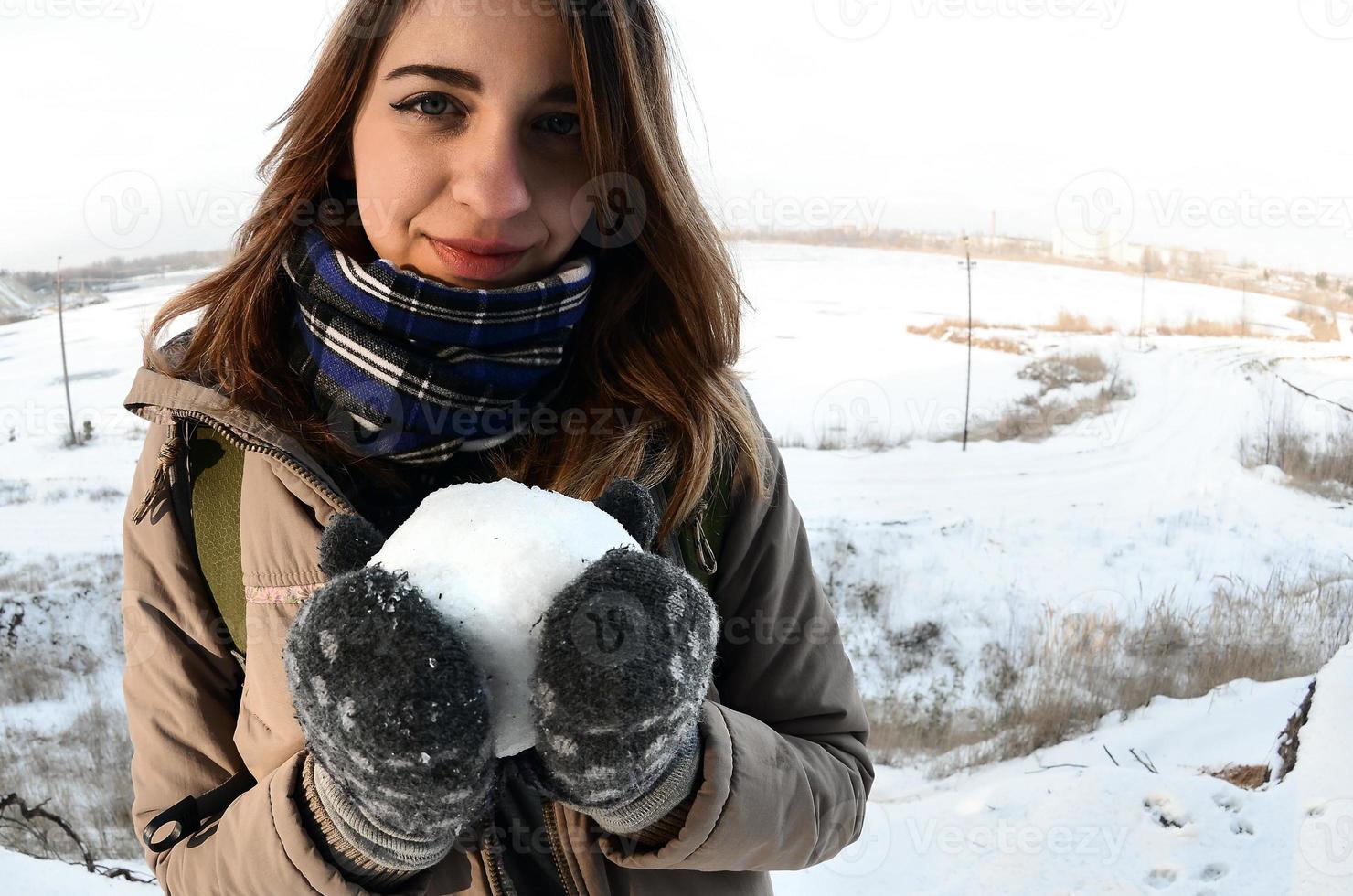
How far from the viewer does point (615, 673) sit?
1.95 ft

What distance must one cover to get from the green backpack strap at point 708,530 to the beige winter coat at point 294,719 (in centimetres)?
2

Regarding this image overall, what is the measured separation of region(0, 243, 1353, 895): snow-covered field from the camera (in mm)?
2357

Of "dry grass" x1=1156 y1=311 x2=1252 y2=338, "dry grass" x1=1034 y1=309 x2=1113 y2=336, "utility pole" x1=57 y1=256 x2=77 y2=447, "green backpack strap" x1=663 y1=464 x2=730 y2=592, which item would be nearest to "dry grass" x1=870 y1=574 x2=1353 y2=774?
"green backpack strap" x1=663 y1=464 x2=730 y2=592

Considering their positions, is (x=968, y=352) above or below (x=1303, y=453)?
above

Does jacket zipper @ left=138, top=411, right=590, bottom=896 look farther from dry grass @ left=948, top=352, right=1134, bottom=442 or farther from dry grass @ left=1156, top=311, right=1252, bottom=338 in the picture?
dry grass @ left=1156, top=311, right=1252, bottom=338

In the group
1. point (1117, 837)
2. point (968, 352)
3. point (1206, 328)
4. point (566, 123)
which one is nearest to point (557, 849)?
point (566, 123)

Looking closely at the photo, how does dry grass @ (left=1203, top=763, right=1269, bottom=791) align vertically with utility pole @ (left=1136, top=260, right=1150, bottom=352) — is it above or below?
below

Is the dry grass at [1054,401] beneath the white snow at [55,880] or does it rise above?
above

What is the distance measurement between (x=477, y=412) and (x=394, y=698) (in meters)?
0.51

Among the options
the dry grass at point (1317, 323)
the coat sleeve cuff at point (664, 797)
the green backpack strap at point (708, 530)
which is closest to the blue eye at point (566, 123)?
the green backpack strap at point (708, 530)

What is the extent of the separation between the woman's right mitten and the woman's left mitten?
56 millimetres

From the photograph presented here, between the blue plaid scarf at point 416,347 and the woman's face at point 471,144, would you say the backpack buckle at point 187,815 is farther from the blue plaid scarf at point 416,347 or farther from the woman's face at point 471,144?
the woman's face at point 471,144

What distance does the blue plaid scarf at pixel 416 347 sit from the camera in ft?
3.22

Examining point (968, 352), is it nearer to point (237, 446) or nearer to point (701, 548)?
point (701, 548)
